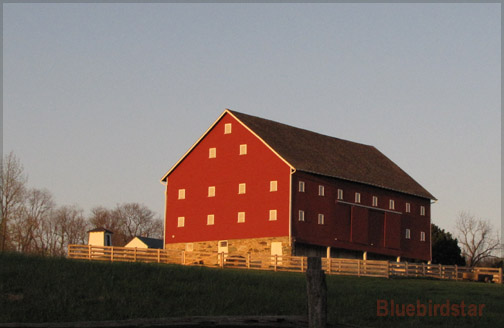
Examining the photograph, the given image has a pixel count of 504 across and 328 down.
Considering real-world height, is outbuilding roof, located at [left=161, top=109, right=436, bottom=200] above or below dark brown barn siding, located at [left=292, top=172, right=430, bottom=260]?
above

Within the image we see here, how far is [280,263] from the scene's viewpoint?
49.6 m

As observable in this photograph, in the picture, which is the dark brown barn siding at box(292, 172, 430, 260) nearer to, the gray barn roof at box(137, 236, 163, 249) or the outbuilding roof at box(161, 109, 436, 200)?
the outbuilding roof at box(161, 109, 436, 200)

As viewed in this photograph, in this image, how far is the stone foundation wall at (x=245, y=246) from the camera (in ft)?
171

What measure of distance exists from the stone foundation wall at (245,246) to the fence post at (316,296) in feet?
112

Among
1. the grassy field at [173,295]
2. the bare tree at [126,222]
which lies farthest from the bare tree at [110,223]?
the grassy field at [173,295]

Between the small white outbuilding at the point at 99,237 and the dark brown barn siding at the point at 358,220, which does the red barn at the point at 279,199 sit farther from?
the small white outbuilding at the point at 99,237

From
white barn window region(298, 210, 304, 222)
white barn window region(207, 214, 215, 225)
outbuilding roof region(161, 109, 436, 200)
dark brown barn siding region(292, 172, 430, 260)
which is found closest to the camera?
white barn window region(298, 210, 304, 222)

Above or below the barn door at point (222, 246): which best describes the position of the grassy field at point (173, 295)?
below

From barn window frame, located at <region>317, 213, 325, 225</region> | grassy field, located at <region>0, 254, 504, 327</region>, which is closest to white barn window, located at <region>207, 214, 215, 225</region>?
barn window frame, located at <region>317, 213, 325, 225</region>

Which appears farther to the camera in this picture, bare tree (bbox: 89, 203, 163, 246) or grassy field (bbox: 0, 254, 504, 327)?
bare tree (bbox: 89, 203, 163, 246)

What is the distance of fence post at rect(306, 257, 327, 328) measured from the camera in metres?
17.1

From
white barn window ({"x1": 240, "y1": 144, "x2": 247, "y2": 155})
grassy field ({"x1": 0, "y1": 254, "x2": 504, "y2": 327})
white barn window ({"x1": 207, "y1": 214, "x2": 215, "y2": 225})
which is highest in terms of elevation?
white barn window ({"x1": 240, "y1": 144, "x2": 247, "y2": 155})

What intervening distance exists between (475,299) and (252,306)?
1007 cm

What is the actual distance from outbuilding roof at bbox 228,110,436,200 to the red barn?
0.43ft
